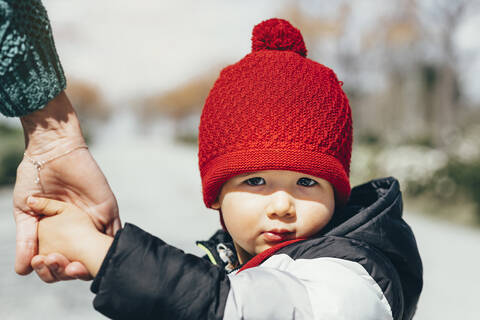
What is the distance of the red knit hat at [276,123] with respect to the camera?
1503mm

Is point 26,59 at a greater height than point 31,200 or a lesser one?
greater

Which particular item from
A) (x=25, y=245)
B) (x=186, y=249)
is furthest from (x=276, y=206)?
(x=186, y=249)

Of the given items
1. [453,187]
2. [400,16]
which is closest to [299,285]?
[453,187]

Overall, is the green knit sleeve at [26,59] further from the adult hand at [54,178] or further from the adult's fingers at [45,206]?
the adult's fingers at [45,206]

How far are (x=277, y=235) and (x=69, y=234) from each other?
2.10ft

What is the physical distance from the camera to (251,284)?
1.16 meters

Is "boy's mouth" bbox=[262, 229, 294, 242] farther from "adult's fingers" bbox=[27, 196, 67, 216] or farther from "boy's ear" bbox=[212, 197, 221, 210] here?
"adult's fingers" bbox=[27, 196, 67, 216]

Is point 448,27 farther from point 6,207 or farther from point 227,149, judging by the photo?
point 227,149

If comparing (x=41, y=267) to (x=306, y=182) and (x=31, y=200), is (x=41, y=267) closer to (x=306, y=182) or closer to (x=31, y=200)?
(x=31, y=200)

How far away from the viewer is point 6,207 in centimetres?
871

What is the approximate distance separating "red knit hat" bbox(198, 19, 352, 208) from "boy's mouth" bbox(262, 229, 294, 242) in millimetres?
205

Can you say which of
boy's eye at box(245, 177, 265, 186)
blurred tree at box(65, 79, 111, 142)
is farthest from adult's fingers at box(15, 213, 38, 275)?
blurred tree at box(65, 79, 111, 142)

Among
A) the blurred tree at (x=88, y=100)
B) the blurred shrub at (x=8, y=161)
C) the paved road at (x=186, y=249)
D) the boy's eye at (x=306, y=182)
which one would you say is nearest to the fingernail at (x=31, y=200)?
the boy's eye at (x=306, y=182)

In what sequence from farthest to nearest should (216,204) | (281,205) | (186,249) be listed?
(186,249) < (216,204) < (281,205)
